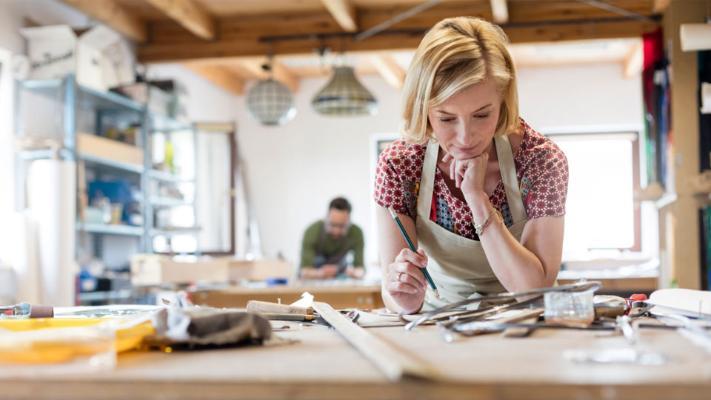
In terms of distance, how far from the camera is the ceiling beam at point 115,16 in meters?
5.99

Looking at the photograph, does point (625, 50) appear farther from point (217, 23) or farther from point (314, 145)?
point (217, 23)

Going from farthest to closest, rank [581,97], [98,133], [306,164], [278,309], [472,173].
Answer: [306,164]
[581,97]
[98,133]
[472,173]
[278,309]

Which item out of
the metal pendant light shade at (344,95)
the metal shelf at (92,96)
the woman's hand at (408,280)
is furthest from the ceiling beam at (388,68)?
the woman's hand at (408,280)

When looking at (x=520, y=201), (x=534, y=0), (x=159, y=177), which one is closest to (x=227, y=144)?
(x=159, y=177)

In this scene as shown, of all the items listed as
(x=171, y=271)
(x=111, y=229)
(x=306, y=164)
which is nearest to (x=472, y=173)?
(x=171, y=271)

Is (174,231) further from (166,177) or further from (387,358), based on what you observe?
(387,358)

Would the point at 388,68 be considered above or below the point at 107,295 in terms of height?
above

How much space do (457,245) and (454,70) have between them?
0.40 metres

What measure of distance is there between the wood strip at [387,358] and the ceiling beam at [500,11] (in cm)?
530

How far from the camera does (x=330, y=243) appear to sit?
663 cm

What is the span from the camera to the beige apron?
5.59ft

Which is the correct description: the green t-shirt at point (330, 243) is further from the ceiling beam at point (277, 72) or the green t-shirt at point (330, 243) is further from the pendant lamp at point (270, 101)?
the ceiling beam at point (277, 72)

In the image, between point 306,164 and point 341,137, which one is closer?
point 341,137

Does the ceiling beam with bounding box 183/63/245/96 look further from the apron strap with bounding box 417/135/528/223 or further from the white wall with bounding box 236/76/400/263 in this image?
the apron strap with bounding box 417/135/528/223
